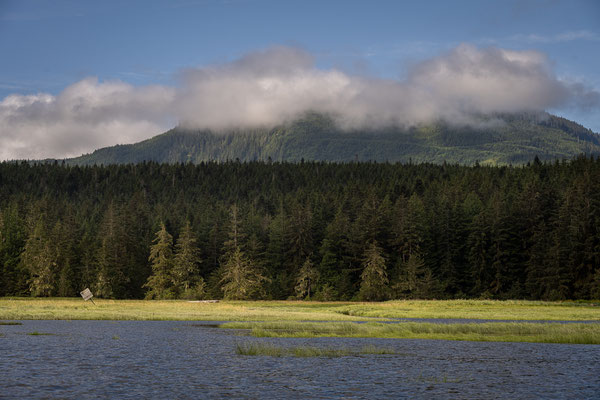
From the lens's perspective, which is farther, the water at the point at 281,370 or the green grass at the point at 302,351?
the green grass at the point at 302,351

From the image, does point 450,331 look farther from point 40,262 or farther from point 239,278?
point 40,262

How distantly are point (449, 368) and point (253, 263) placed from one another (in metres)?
92.7

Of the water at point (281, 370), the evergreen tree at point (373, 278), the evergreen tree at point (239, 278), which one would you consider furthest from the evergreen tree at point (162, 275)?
the water at point (281, 370)

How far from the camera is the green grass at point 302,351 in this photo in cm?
4147

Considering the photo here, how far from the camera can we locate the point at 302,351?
41938 millimetres

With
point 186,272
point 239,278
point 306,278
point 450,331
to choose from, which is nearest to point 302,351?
point 450,331

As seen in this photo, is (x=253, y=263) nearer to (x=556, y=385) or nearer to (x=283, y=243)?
(x=283, y=243)

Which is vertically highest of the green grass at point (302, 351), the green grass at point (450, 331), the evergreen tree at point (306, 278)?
the green grass at point (302, 351)

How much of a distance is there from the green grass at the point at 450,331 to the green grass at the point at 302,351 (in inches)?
388

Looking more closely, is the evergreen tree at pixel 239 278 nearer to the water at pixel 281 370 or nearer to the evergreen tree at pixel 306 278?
the evergreen tree at pixel 306 278

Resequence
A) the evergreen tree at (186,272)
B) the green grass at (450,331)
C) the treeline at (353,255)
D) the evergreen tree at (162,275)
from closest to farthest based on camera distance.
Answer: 1. the green grass at (450,331)
2. the treeline at (353,255)
3. the evergreen tree at (162,275)
4. the evergreen tree at (186,272)

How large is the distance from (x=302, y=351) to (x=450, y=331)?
20.1 metres

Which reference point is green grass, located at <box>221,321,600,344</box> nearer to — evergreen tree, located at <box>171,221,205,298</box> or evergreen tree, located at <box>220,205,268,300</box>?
evergreen tree, located at <box>220,205,268,300</box>

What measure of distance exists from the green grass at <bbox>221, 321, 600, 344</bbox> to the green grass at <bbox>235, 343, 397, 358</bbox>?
32.3 feet
